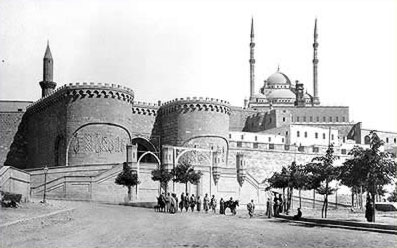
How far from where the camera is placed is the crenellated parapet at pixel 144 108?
210 feet

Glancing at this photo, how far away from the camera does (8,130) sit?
66.8 m

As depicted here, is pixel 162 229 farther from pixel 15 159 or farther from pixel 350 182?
pixel 15 159

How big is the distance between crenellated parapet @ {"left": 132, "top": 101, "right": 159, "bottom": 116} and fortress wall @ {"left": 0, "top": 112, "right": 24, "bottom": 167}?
14.1m

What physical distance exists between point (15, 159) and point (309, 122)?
47.8 meters

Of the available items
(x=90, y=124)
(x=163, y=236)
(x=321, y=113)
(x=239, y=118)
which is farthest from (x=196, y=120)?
(x=163, y=236)

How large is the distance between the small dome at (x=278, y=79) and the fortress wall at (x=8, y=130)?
56.2 meters

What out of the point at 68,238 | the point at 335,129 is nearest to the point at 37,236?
the point at 68,238

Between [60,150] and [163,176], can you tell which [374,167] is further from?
[60,150]

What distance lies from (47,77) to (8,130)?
25.9 feet

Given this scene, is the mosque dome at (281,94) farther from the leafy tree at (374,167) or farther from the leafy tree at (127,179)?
the leafy tree at (374,167)

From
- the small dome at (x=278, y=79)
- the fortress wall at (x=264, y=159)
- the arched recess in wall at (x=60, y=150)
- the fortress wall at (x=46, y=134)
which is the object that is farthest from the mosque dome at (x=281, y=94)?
the arched recess in wall at (x=60, y=150)

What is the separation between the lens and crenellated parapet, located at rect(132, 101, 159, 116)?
63.9 metres

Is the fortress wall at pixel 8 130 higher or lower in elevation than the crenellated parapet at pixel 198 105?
lower

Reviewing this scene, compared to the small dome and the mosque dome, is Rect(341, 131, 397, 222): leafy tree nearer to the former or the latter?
the mosque dome
